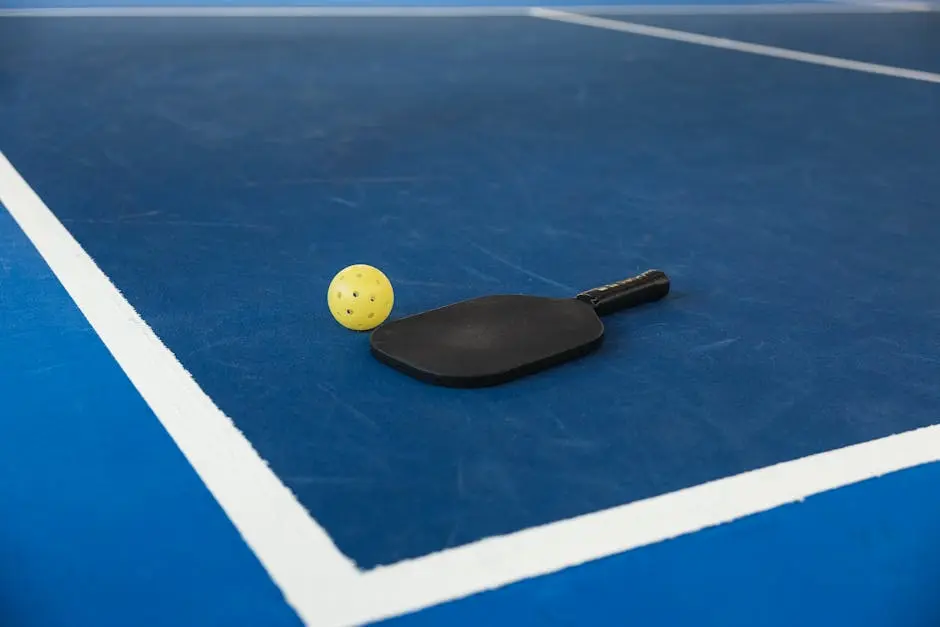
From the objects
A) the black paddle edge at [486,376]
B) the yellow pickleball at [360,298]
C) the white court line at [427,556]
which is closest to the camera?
the white court line at [427,556]

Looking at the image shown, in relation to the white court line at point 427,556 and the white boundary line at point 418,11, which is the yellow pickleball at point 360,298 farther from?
the white boundary line at point 418,11

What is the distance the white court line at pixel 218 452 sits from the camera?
1.43 m

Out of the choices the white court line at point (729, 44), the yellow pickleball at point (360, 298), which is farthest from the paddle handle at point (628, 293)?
the white court line at point (729, 44)

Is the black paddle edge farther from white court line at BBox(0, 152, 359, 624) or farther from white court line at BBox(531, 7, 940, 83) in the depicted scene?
white court line at BBox(531, 7, 940, 83)

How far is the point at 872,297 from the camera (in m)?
2.41

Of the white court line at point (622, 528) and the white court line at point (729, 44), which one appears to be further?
the white court line at point (729, 44)

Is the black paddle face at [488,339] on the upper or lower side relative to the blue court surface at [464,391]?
upper

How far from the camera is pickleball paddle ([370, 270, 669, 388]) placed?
1955 millimetres

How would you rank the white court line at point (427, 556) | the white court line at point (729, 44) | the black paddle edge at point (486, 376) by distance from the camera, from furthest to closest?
the white court line at point (729, 44) < the black paddle edge at point (486, 376) < the white court line at point (427, 556)

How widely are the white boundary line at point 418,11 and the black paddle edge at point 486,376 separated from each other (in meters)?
4.97

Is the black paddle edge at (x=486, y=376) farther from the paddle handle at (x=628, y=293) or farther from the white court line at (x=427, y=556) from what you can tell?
the white court line at (x=427, y=556)

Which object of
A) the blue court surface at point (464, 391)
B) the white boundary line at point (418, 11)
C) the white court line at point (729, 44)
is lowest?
the white boundary line at point (418, 11)

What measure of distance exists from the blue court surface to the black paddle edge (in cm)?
2

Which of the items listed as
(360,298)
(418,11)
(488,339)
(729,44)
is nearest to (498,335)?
(488,339)
